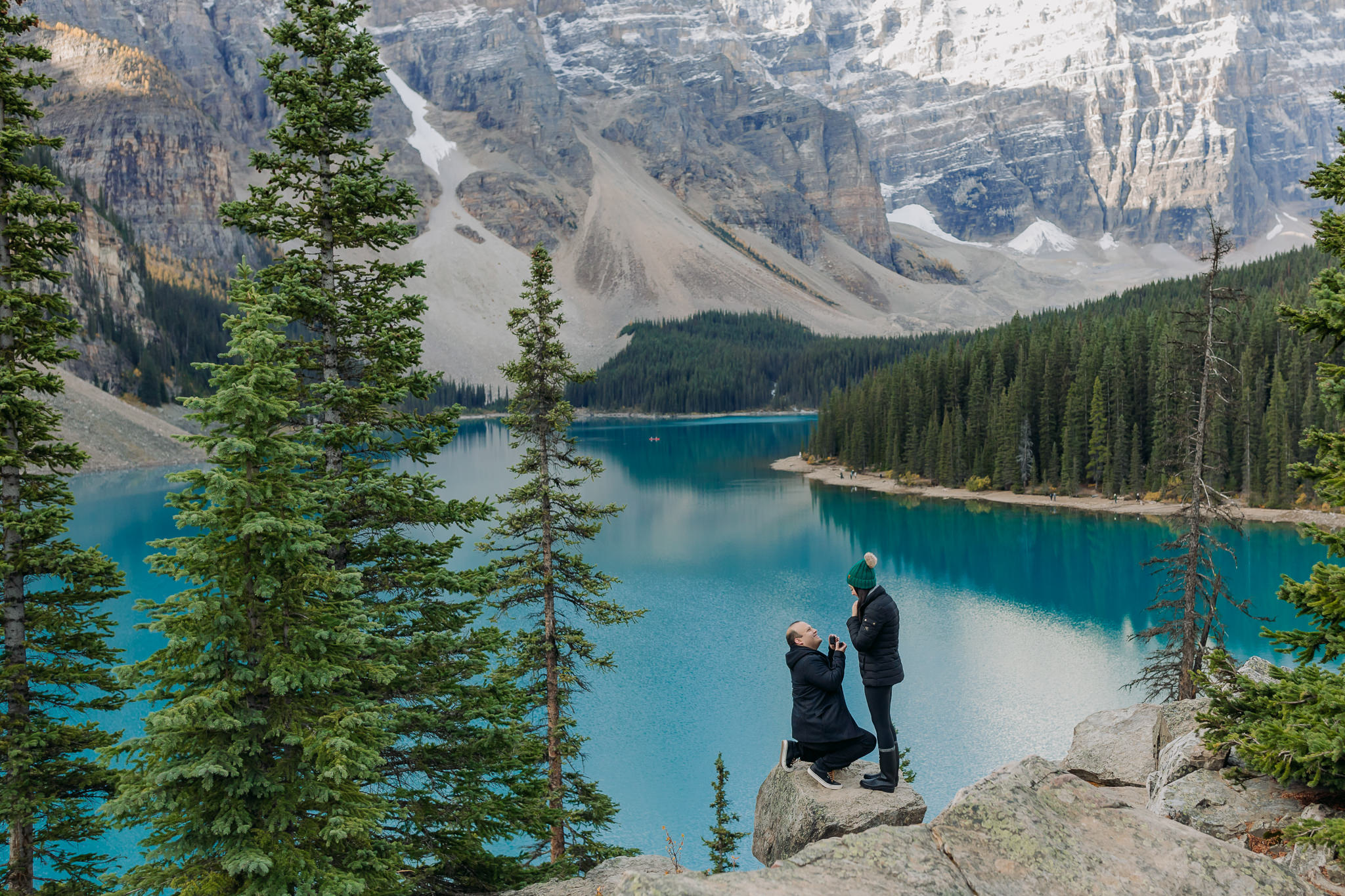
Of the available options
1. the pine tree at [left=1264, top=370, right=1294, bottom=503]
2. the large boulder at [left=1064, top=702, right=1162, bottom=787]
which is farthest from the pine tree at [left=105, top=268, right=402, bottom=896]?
the pine tree at [left=1264, top=370, right=1294, bottom=503]

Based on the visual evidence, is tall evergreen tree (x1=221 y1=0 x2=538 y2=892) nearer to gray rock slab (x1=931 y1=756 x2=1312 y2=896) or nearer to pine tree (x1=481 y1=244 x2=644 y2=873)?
pine tree (x1=481 y1=244 x2=644 y2=873)

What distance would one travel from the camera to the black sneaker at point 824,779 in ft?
30.2

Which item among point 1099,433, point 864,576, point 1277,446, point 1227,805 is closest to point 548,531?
point 864,576

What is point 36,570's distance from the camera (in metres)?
10.8

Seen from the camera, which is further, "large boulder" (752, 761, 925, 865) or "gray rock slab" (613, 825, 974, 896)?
"large boulder" (752, 761, 925, 865)

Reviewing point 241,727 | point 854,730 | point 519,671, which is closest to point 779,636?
point 519,671

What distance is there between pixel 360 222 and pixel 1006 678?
106ft

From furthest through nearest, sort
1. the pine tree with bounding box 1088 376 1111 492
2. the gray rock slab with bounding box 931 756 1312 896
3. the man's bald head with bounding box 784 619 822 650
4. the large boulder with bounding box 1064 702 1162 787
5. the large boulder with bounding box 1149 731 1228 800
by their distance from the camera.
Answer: the pine tree with bounding box 1088 376 1111 492 < the large boulder with bounding box 1064 702 1162 787 < the man's bald head with bounding box 784 619 822 650 < the large boulder with bounding box 1149 731 1228 800 < the gray rock slab with bounding box 931 756 1312 896

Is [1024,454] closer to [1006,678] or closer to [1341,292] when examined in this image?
[1006,678]

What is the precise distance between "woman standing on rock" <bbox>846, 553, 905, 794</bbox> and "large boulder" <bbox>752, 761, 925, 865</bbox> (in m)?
0.24

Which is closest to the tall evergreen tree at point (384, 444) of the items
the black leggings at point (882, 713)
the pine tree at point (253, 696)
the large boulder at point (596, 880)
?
the large boulder at point (596, 880)

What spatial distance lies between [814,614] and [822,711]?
3526 centimetres

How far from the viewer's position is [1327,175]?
341 inches

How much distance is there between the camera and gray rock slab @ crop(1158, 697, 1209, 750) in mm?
11492
